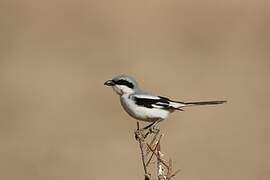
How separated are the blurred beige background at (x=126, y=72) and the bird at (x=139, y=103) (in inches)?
121

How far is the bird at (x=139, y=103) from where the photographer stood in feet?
12.2

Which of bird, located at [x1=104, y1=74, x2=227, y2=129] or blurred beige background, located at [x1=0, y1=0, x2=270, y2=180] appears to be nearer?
bird, located at [x1=104, y1=74, x2=227, y2=129]

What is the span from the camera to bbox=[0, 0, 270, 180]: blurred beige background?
7.27 metres

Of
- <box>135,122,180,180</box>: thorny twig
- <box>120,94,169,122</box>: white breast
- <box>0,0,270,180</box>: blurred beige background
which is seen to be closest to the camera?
<box>135,122,180,180</box>: thorny twig

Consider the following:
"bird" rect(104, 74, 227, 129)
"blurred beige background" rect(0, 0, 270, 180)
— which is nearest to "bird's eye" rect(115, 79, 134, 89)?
"bird" rect(104, 74, 227, 129)

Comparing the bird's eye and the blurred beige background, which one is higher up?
the blurred beige background

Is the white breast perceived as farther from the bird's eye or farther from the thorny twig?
the thorny twig

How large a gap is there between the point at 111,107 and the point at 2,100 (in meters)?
1.16

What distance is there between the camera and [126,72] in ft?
29.8

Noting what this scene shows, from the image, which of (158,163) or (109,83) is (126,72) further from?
(158,163)

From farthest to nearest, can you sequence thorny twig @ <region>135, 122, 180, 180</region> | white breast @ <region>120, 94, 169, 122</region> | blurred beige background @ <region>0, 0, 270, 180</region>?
blurred beige background @ <region>0, 0, 270, 180</region> → white breast @ <region>120, 94, 169, 122</region> → thorny twig @ <region>135, 122, 180, 180</region>

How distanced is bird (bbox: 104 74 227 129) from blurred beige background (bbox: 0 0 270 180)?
306 cm

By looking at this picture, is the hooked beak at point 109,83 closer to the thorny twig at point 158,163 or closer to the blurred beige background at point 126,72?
the thorny twig at point 158,163

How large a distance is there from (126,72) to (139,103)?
5312mm
